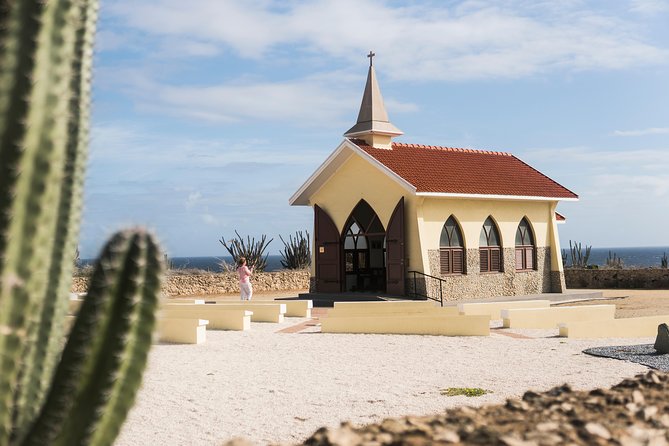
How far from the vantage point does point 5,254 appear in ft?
11.5

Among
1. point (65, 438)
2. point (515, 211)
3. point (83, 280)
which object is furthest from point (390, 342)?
point (83, 280)

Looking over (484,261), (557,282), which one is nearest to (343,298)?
(484,261)

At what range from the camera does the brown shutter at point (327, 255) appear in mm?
25125

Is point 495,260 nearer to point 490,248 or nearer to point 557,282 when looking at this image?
point 490,248

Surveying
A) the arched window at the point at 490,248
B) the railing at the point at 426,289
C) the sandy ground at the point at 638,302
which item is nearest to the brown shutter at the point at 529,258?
the arched window at the point at 490,248

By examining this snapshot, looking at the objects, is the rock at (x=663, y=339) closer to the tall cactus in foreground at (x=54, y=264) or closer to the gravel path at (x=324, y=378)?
the gravel path at (x=324, y=378)

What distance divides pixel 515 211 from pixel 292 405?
18.6 metres

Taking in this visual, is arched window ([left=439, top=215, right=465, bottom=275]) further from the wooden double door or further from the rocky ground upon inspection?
the rocky ground

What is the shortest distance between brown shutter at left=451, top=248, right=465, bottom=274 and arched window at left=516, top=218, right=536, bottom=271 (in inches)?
116

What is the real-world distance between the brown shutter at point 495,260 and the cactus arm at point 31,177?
22.5 m

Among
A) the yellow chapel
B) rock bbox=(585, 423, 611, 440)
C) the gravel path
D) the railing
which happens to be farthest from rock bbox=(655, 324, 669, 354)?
the yellow chapel

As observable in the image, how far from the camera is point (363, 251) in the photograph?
85.0 ft

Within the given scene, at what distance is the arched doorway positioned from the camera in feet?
81.9

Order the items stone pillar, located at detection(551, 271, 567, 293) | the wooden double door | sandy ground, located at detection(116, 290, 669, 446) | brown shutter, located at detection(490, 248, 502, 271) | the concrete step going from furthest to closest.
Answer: stone pillar, located at detection(551, 271, 567, 293), brown shutter, located at detection(490, 248, 502, 271), the wooden double door, the concrete step, sandy ground, located at detection(116, 290, 669, 446)
